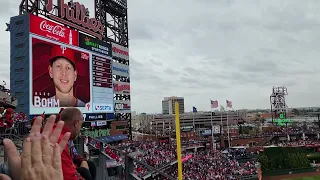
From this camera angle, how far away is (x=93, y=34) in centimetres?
2420

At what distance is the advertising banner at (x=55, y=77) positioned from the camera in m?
16.4

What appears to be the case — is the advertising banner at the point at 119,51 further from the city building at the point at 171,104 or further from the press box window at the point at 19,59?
the press box window at the point at 19,59

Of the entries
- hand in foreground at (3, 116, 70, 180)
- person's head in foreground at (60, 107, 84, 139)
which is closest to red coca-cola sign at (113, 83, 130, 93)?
person's head in foreground at (60, 107, 84, 139)

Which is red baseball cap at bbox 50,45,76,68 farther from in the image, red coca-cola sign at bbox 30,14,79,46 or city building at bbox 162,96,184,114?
city building at bbox 162,96,184,114

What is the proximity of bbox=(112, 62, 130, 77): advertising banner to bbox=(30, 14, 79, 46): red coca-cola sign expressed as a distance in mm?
10819

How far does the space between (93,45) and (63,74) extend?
4.22m

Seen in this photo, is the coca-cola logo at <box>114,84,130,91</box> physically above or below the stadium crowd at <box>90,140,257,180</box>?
above

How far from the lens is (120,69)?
3100cm

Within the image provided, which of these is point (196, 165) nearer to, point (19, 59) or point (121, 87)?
point (121, 87)

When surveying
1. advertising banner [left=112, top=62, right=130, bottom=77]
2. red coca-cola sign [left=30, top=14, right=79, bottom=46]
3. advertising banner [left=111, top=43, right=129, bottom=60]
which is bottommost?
advertising banner [left=112, top=62, right=130, bottom=77]

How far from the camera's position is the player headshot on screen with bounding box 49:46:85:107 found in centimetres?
1738

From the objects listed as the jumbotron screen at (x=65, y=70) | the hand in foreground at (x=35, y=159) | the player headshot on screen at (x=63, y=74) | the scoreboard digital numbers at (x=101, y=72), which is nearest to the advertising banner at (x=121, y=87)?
the scoreboard digital numbers at (x=101, y=72)

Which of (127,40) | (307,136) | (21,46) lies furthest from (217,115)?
(21,46)

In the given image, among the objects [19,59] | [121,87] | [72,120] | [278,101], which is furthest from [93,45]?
[278,101]
